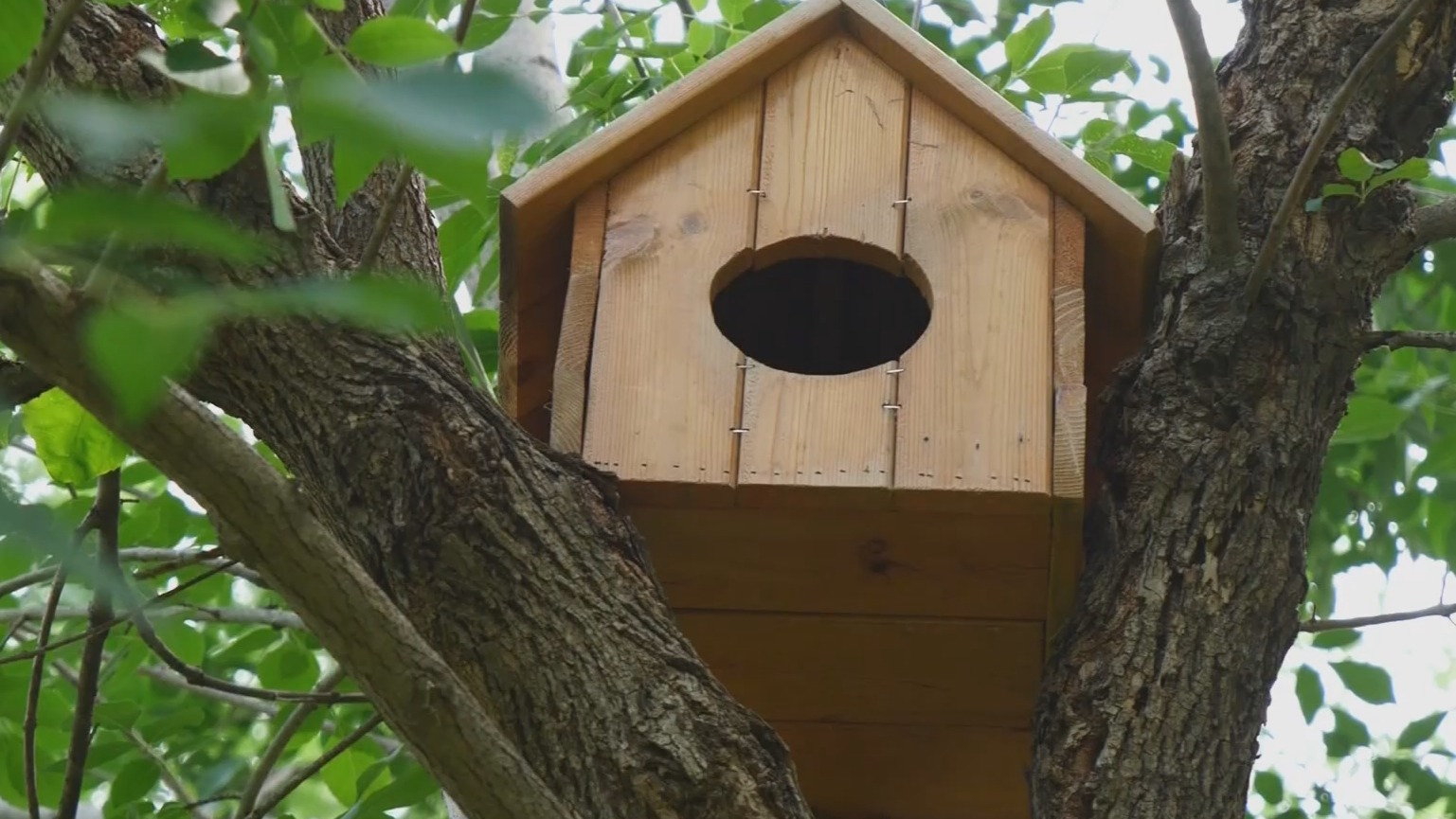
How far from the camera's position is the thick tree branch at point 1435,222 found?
189 cm

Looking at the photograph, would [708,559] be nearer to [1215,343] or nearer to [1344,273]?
[1215,343]

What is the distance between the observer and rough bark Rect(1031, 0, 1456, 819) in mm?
1590

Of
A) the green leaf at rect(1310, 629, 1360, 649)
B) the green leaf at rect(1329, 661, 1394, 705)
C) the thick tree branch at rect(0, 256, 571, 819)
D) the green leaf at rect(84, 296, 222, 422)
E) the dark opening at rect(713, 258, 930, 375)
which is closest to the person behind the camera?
the green leaf at rect(84, 296, 222, 422)

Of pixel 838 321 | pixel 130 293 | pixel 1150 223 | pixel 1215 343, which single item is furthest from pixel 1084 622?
pixel 130 293

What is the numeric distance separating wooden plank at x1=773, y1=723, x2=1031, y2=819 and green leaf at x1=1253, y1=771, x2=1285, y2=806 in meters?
0.88

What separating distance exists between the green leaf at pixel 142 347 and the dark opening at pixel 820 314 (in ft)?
5.36

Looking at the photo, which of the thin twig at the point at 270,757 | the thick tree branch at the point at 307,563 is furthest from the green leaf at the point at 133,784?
the thick tree branch at the point at 307,563

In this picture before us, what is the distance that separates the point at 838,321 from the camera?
2365mm

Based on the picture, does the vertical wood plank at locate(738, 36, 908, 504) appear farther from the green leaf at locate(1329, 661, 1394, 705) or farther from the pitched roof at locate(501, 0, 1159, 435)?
the green leaf at locate(1329, 661, 1394, 705)

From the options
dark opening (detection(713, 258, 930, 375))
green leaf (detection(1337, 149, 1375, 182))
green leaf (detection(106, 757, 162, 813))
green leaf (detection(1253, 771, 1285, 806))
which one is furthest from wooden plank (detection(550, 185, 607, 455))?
green leaf (detection(1253, 771, 1285, 806))

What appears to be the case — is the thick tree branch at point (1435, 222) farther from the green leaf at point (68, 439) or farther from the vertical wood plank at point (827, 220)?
the green leaf at point (68, 439)

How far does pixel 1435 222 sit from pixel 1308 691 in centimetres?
100

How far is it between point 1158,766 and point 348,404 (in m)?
0.81

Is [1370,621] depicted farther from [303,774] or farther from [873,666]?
[303,774]
